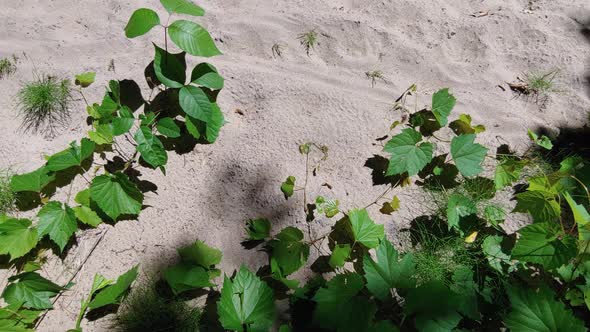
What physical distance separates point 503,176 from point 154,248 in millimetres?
1844

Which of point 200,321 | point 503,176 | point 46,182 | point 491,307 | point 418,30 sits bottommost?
point 200,321

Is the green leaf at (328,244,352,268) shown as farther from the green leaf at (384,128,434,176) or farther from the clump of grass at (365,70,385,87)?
the clump of grass at (365,70,385,87)

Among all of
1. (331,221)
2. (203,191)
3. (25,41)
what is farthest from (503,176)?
(25,41)

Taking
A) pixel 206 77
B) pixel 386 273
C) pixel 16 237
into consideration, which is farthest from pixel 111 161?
pixel 386 273

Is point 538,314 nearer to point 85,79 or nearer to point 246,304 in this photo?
point 246,304

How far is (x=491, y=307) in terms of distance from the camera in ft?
6.61

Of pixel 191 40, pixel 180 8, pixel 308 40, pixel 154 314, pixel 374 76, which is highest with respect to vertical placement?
pixel 180 8

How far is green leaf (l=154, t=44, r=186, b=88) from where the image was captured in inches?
89.0

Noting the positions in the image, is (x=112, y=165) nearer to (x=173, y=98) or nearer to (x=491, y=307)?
(x=173, y=98)

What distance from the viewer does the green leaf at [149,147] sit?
2186 mm

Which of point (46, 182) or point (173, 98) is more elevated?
point (173, 98)

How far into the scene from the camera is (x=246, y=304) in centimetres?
182

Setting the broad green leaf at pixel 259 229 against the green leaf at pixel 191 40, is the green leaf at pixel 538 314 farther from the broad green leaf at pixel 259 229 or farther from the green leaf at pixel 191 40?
the green leaf at pixel 191 40

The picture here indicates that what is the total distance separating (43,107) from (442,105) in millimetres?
2237
